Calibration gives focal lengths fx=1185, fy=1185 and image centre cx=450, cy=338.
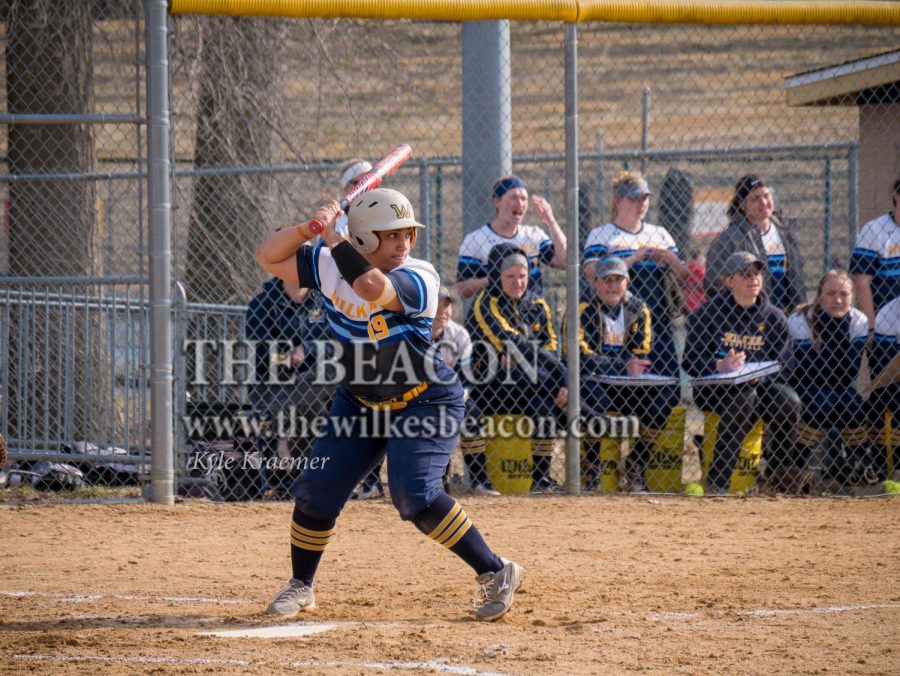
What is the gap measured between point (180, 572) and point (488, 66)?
452cm

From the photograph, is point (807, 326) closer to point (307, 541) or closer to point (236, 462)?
point (236, 462)

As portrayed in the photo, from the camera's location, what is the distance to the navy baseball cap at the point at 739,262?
25.5 ft

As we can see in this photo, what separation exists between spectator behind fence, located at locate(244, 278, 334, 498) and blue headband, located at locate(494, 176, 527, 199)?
55.3 inches

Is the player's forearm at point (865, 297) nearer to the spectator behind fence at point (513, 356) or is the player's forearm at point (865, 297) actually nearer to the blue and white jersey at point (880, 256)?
the blue and white jersey at point (880, 256)

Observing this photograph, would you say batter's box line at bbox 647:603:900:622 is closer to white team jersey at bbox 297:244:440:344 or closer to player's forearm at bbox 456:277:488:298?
white team jersey at bbox 297:244:440:344

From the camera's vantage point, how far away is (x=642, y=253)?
26.7ft

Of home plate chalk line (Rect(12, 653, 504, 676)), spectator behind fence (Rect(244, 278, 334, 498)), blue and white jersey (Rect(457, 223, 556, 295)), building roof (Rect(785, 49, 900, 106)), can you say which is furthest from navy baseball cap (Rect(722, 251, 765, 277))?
home plate chalk line (Rect(12, 653, 504, 676))

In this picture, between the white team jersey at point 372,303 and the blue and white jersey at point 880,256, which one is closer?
the white team jersey at point 372,303

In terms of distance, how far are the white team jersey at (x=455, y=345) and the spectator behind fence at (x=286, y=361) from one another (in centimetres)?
76

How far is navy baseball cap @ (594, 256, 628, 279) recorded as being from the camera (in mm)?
7805

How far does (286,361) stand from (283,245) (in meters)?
3.15

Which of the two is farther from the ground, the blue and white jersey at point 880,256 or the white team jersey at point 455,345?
the blue and white jersey at point 880,256

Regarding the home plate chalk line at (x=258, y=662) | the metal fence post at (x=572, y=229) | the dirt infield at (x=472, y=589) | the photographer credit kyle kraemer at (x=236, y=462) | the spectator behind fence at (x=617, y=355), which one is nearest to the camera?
the home plate chalk line at (x=258, y=662)

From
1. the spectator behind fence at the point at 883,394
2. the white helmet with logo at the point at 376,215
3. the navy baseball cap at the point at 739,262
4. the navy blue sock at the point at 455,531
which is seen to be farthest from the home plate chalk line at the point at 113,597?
the spectator behind fence at the point at 883,394
